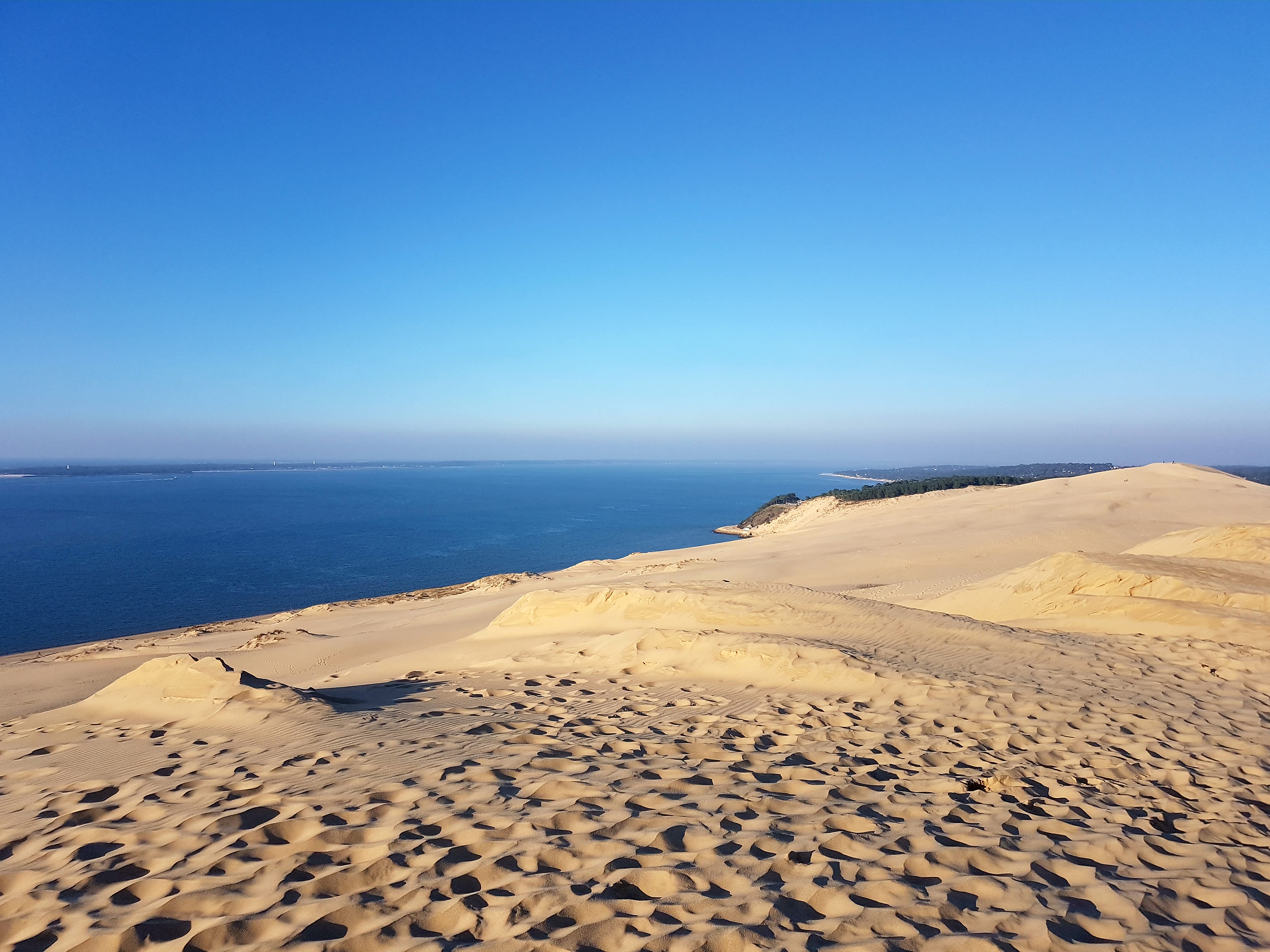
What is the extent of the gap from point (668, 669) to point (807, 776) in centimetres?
414

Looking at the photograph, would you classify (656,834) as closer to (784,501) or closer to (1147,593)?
(1147,593)

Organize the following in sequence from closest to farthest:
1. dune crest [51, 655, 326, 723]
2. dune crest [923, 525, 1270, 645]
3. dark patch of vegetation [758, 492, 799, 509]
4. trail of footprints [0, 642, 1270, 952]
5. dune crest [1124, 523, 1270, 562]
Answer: trail of footprints [0, 642, 1270, 952], dune crest [51, 655, 326, 723], dune crest [923, 525, 1270, 645], dune crest [1124, 523, 1270, 562], dark patch of vegetation [758, 492, 799, 509]

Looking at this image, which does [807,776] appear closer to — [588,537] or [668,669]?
[668,669]

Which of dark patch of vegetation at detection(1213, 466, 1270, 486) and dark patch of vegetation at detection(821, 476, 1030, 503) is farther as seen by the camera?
dark patch of vegetation at detection(1213, 466, 1270, 486)

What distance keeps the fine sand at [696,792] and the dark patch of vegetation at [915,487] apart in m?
41.5

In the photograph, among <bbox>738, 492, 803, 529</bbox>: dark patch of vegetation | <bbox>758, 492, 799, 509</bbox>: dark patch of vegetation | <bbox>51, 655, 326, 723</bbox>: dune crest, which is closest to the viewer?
<bbox>51, 655, 326, 723</bbox>: dune crest

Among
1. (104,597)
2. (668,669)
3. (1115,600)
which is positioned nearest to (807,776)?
(668,669)

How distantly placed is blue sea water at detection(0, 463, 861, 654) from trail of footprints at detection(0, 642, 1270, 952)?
25.6 m

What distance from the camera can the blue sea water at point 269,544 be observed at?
30031 millimetres

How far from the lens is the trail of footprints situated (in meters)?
3.09

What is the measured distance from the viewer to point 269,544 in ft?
174

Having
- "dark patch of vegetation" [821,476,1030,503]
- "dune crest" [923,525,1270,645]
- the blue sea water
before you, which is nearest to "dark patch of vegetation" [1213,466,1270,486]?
"dark patch of vegetation" [821,476,1030,503]

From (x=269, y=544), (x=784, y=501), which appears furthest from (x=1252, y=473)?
(x=269, y=544)

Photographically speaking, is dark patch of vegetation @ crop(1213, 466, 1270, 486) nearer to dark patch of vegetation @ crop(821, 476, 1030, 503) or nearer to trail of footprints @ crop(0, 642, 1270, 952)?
dark patch of vegetation @ crop(821, 476, 1030, 503)
